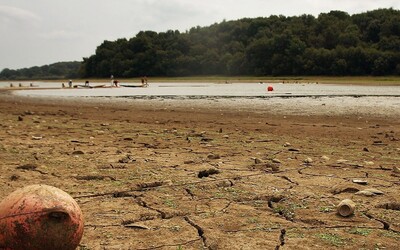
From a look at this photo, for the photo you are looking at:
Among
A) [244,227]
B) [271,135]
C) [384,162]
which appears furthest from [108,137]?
[244,227]

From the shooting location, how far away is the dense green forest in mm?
68312

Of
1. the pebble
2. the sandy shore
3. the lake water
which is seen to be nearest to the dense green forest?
the lake water

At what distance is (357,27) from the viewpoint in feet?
262

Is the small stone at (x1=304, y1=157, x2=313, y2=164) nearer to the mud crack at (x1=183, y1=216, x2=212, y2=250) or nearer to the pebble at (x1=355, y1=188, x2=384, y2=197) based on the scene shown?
the pebble at (x1=355, y1=188, x2=384, y2=197)

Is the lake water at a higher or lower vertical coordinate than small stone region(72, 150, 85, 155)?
lower

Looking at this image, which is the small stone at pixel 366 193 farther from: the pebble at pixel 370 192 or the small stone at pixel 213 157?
the small stone at pixel 213 157

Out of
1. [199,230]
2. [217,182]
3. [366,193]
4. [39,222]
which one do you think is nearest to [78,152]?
[217,182]

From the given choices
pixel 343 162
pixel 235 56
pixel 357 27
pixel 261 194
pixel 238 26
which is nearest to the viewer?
pixel 261 194

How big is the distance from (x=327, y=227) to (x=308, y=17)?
95.0 meters

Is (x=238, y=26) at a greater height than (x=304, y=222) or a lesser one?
greater

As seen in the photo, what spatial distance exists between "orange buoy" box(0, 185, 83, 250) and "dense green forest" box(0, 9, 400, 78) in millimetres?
66034

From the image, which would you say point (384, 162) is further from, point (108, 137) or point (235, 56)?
point (235, 56)

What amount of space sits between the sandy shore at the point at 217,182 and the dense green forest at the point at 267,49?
60788 mm

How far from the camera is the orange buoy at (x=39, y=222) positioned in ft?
8.15
